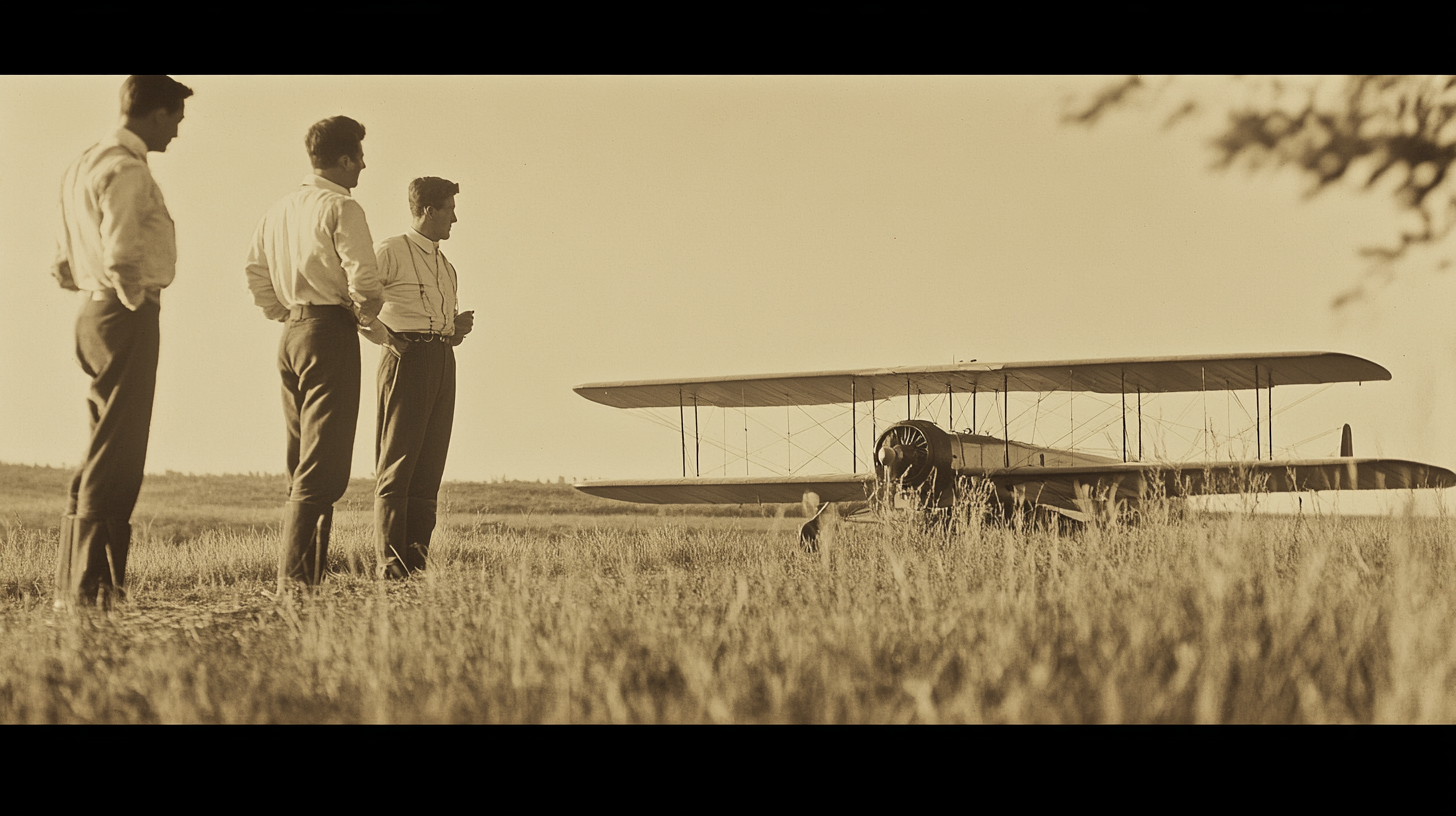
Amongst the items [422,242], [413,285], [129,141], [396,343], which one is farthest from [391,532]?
[129,141]

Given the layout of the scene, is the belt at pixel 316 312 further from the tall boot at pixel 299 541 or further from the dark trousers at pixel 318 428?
the tall boot at pixel 299 541

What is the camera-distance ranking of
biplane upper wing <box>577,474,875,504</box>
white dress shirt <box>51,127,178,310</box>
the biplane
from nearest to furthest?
white dress shirt <box>51,127,178,310</box>, the biplane, biplane upper wing <box>577,474,875,504</box>

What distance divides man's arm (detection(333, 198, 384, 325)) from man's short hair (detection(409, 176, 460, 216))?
1200 mm

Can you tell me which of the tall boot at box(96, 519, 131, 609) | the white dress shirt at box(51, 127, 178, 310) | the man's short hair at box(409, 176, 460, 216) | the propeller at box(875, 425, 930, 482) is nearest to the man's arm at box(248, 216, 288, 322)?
the white dress shirt at box(51, 127, 178, 310)

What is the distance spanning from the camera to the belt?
18.4 ft

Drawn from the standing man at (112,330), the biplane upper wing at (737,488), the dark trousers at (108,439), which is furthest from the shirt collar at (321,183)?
the biplane upper wing at (737,488)

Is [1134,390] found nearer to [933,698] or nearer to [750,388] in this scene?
[750,388]

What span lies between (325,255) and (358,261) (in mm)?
217

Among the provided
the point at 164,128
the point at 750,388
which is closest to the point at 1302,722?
the point at 164,128

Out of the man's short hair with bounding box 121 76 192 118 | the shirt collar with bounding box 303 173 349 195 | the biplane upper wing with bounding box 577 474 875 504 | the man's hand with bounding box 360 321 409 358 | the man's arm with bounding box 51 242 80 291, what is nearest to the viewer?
the man's short hair with bounding box 121 76 192 118

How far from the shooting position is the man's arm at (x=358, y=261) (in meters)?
5.55

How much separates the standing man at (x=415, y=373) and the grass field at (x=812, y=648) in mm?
683

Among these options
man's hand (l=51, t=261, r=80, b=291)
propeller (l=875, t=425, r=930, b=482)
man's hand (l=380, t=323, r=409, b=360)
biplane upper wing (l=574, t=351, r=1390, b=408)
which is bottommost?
propeller (l=875, t=425, r=930, b=482)

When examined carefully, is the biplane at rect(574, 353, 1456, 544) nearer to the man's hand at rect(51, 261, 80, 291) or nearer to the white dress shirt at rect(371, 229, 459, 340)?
the white dress shirt at rect(371, 229, 459, 340)
